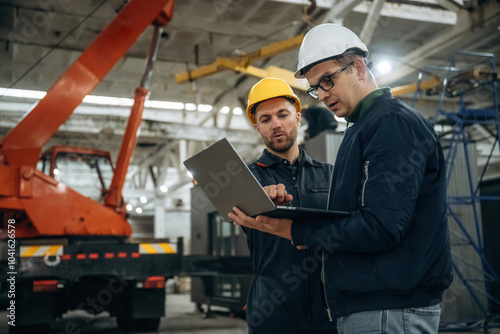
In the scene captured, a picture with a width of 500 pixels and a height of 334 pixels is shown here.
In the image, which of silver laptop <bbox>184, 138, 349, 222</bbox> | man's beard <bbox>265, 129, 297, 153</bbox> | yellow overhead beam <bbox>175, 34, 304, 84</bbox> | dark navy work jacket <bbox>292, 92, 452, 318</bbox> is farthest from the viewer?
yellow overhead beam <bbox>175, 34, 304, 84</bbox>

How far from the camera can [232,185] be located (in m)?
1.95

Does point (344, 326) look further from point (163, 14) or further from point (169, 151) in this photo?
point (169, 151)

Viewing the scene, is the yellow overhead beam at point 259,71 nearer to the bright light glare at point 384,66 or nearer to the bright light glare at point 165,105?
the bright light glare at point 384,66

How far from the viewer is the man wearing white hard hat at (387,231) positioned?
162 cm

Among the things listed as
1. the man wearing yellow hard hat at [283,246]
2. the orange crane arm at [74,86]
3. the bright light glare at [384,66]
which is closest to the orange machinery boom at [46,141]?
the orange crane arm at [74,86]

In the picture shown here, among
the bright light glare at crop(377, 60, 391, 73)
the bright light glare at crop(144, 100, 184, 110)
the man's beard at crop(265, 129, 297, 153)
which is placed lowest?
the man's beard at crop(265, 129, 297, 153)

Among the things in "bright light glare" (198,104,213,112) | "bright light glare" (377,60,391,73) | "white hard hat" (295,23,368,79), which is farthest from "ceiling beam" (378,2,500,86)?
"white hard hat" (295,23,368,79)

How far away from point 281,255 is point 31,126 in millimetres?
A: 4094

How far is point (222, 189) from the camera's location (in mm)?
2023

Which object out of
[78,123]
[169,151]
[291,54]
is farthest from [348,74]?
[169,151]

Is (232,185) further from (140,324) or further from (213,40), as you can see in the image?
(213,40)

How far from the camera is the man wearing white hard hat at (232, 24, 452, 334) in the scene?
5.31 feet

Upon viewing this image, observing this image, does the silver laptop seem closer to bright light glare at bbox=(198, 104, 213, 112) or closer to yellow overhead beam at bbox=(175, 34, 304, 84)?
yellow overhead beam at bbox=(175, 34, 304, 84)

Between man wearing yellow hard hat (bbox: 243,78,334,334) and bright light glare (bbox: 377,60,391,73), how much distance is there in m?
9.13
